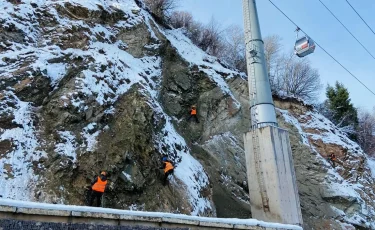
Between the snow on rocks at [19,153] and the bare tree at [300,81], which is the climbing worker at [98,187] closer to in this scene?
the snow on rocks at [19,153]

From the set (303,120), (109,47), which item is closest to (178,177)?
(109,47)

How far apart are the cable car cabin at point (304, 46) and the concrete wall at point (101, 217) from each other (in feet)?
37.9

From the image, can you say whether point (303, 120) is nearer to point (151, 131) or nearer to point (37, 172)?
point (151, 131)

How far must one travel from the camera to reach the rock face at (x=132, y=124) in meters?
11.2

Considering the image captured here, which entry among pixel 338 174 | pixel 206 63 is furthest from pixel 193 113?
pixel 338 174

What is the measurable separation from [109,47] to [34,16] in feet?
12.2

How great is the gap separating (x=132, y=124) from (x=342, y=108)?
93.8 feet

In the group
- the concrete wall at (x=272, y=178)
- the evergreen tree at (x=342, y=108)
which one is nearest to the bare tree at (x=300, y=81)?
the evergreen tree at (x=342, y=108)

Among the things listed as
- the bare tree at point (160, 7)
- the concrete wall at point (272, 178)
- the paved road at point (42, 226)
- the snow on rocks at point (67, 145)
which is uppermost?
the bare tree at point (160, 7)

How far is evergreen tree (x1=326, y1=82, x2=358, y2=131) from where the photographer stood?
111 ft

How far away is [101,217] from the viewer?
4879 millimetres

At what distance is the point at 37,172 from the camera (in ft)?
34.8

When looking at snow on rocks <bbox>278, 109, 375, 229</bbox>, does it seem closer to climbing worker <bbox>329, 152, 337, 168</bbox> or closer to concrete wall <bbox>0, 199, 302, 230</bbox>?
climbing worker <bbox>329, 152, 337, 168</bbox>

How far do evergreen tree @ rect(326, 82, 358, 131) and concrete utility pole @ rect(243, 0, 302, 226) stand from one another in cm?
2250
